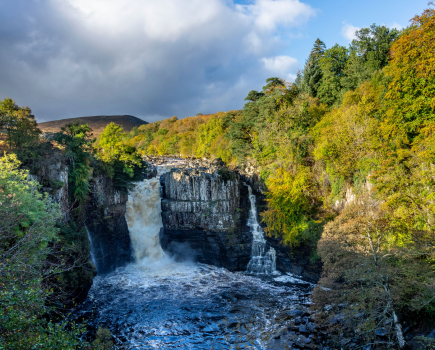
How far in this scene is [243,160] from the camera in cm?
3794

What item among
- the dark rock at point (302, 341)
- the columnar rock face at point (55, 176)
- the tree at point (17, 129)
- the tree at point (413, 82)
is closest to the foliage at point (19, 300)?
the columnar rock face at point (55, 176)

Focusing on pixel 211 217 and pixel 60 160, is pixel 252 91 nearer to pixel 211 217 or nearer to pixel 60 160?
pixel 211 217

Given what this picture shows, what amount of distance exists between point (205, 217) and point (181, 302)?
451 inches

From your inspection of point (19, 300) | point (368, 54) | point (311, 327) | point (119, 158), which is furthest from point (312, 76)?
point (19, 300)

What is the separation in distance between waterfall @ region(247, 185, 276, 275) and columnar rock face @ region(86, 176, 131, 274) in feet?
50.3

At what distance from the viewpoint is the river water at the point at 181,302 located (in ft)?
55.2

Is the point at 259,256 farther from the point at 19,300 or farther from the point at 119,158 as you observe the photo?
the point at 19,300

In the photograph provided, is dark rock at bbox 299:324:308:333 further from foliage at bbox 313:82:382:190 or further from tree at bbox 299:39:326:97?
tree at bbox 299:39:326:97

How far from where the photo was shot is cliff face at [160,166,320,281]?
3102cm

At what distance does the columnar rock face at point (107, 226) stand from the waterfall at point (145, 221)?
83 cm

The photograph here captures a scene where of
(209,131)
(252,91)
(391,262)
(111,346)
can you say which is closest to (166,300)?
(111,346)

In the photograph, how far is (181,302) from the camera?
21406 mm

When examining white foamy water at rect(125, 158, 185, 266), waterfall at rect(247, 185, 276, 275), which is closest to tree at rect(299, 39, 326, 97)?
waterfall at rect(247, 185, 276, 275)

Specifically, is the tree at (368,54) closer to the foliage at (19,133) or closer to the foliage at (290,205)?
the foliage at (290,205)
